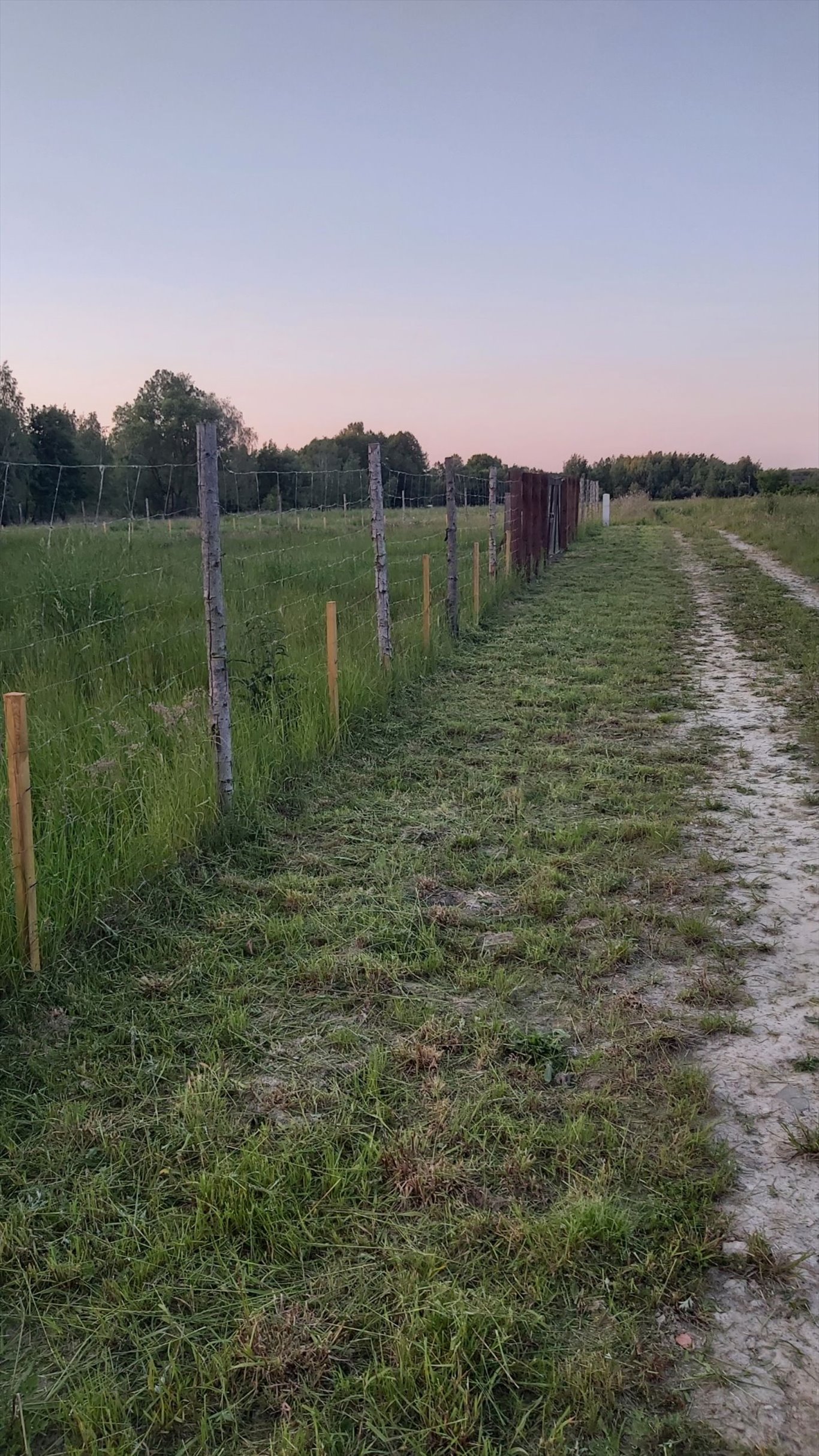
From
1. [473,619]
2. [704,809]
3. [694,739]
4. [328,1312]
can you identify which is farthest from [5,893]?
[473,619]

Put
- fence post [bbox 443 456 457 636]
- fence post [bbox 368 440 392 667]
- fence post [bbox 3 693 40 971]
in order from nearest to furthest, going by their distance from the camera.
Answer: fence post [bbox 3 693 40 971]
fence post [bbox 368 440 392 667]
fence post [bbox 443 456 457 636]

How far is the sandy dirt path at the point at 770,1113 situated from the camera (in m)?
1.82

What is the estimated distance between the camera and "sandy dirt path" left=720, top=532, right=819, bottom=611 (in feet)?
45.5

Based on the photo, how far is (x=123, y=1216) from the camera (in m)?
2.29

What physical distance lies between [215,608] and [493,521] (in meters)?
10.6

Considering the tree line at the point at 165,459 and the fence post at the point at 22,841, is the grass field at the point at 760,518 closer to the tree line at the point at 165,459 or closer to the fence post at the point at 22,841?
the tree line at the point at 165,459

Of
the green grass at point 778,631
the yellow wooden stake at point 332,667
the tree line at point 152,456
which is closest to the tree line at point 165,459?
the tree line at point 152,456

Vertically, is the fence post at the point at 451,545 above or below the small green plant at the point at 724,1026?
above

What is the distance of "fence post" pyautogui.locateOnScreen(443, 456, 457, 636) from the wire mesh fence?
0.64 ft

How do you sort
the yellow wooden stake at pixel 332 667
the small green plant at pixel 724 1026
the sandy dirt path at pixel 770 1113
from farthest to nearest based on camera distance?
the yellow wooden stake at pixel 332 667 → the small green plant at pixel 724 1026 → the sandy dirt path at pixel 770 1113

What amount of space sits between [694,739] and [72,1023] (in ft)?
15.5

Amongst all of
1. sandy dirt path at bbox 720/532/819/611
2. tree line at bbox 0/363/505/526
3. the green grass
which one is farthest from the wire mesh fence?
tree line at bbox 0/363/505/526

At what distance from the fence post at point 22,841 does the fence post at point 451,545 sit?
7.54 m

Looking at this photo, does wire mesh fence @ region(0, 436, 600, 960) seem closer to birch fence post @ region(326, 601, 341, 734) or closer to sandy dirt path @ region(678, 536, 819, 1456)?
birch fence post @ region(326, 601, 341, 734)
